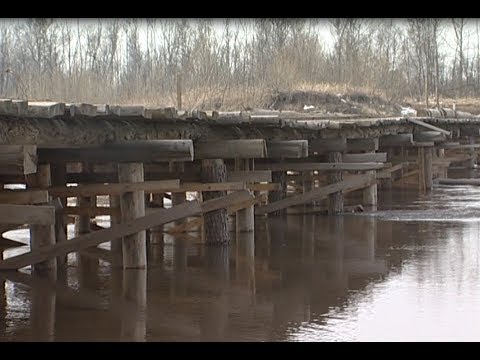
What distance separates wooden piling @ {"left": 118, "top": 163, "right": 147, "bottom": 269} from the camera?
9617mm

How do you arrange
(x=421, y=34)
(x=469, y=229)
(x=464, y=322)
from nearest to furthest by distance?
1. (x=464, y=322)
2. (x=469, y=229)
3. (x=421, y=34)

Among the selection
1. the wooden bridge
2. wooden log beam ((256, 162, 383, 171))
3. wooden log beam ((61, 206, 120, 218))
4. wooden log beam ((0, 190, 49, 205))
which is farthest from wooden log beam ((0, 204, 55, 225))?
wooden log beam ((256, 162, 383, 171))

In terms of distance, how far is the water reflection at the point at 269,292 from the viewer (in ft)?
23.2

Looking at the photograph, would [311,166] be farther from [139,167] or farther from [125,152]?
[125,152]

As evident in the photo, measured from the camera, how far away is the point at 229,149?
37.1 feet

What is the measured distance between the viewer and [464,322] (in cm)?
723

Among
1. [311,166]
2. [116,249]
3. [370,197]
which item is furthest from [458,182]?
[116,249]

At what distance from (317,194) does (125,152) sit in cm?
620

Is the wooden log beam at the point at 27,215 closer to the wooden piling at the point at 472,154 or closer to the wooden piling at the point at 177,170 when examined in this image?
the wooden piling at the point at 177,170

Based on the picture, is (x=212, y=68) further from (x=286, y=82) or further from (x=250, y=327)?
(x=250, y=327)

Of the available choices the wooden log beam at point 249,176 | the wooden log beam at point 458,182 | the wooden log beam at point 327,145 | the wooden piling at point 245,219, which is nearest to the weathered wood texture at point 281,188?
the wooden log beam at point 327,145

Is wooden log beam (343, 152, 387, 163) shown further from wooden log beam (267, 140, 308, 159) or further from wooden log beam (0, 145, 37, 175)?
wooden log beam (0, 145, 37, 175)
